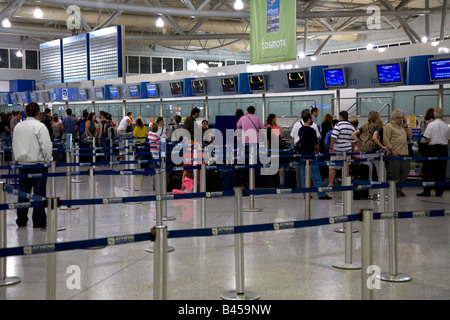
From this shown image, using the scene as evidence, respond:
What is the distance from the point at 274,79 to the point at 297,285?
33.2ft

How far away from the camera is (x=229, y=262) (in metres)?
6.24

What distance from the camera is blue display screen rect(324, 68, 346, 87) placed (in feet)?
42.8

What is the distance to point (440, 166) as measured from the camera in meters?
11.6

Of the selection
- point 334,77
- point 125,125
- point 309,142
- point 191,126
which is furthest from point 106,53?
point 309,142

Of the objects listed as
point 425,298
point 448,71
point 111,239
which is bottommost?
point 425,298

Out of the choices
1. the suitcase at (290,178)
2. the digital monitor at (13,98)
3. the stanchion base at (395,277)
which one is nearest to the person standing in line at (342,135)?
the suitcase at (290,178)

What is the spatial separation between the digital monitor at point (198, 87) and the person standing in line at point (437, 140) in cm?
797

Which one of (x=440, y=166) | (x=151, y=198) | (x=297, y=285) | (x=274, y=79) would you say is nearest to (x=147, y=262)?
(x=151, y=198)

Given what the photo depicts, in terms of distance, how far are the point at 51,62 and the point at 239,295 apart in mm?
18406

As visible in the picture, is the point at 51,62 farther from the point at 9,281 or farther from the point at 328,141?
the point at 9,281

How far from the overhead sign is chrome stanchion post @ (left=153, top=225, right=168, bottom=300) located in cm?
845

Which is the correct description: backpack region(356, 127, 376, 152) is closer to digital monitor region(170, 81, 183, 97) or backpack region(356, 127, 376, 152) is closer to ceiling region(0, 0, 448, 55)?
digital monitor region(170, 81, 183, 97)

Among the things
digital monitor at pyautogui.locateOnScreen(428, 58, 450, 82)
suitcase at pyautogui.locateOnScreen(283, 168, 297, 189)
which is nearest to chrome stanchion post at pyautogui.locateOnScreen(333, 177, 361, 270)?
suitcase at pyautogui.locateOnScreen(283, 168, 297, 189)
